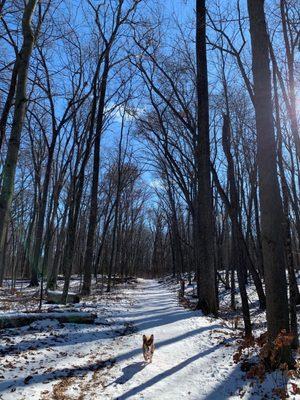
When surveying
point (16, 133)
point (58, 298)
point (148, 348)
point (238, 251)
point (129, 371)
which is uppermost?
point (16, 133)

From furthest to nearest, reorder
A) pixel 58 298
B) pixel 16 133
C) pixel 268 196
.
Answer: pixel 58 298
pixel 16 133
pixel 268 196

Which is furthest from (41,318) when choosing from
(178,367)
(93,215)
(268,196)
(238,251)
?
(93,215)

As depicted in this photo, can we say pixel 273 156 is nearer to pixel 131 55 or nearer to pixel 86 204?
pixel 131 55

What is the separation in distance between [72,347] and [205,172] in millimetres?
6802

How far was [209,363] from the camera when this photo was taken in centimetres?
655

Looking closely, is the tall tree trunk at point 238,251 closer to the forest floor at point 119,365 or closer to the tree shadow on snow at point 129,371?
the forest floor at point 119,365

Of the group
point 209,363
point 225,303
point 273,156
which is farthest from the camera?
point 225,303

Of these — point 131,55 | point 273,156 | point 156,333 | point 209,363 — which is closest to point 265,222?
point 273,156

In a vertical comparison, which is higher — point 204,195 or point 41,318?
point 204,195

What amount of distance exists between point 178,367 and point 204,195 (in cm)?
652

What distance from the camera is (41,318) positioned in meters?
8.77

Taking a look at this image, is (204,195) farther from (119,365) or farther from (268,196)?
(119,365)

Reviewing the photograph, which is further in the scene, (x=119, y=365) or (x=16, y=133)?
(x=16, y=133)

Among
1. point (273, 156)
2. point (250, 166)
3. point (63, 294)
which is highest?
point (250, 166)
